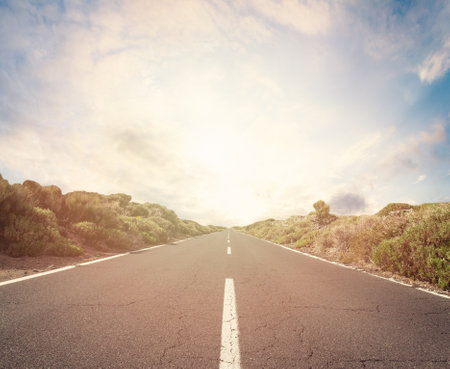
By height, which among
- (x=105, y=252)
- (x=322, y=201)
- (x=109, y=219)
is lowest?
(x=105, y=252)

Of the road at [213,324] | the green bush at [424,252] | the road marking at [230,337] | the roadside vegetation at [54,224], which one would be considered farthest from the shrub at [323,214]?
the road marking at [230,337]

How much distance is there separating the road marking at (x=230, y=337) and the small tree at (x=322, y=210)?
49.9 feet

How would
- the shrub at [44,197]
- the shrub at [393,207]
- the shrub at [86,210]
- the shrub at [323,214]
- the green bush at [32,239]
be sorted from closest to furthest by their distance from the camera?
the green bush at [32,239], the shrub at [44,197], the shrub at [86,210], the shrub at [393,207], the shrub at [323,214]

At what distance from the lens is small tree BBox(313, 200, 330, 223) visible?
663 inches

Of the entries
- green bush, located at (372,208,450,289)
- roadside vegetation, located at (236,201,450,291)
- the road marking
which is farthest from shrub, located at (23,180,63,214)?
green bush, located at (372,208,450,289)

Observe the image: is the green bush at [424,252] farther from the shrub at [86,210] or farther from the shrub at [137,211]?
the shrub at [137,211]

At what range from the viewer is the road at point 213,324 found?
6.30 feet

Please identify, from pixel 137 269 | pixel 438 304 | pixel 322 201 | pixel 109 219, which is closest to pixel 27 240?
pixel 137 269

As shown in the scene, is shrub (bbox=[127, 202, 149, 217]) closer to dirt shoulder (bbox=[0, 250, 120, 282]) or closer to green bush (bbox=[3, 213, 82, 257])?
green bush (bbox=[3, 213, 82, 257])

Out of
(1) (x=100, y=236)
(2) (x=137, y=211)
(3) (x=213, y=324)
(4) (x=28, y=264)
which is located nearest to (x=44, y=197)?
(1) (x=100, y=236)

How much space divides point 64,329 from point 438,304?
17.4 ft

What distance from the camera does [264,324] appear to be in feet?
8.66

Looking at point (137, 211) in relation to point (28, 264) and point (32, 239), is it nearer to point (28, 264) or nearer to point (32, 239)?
point (32, 239)

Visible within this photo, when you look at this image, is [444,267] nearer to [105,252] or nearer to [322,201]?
[105,252]
